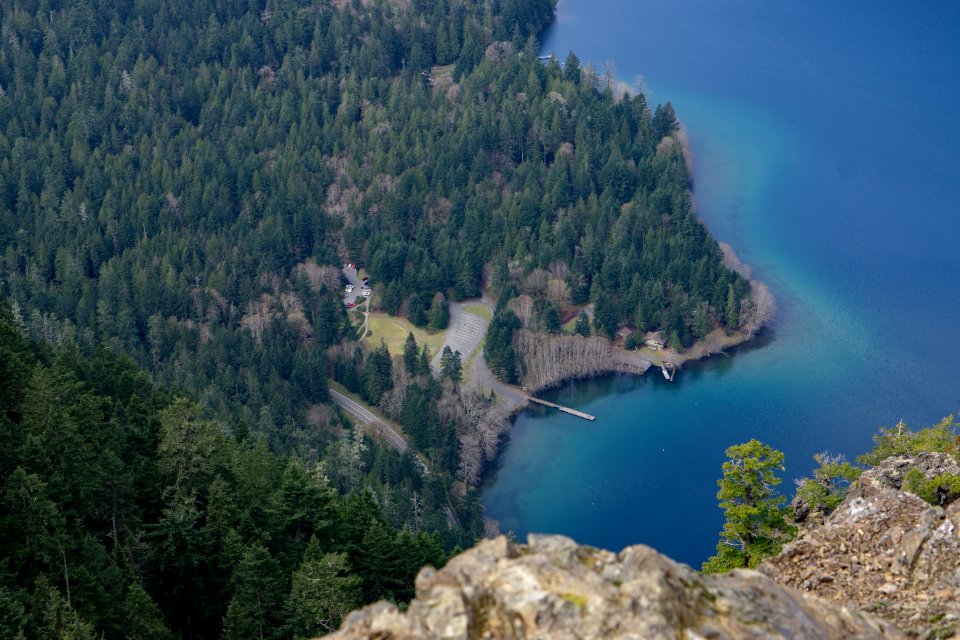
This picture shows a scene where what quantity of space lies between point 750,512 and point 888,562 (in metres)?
11.0

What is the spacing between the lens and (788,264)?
146250 mm

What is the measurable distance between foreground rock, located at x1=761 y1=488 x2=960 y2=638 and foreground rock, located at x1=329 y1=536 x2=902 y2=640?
5066mm

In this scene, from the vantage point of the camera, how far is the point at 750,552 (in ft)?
157

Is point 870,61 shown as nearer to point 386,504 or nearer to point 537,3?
point 537,3

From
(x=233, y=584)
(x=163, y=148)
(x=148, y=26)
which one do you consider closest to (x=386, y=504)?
(x=233, y=584)

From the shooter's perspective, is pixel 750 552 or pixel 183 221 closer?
pixel 750 552

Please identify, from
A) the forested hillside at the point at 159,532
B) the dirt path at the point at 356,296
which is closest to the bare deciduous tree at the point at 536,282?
the dirt path at the point at 356,296

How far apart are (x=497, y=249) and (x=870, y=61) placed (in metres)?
73.0

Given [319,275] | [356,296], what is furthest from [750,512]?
[319,275]

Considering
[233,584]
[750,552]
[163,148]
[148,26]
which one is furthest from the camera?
[148,26]

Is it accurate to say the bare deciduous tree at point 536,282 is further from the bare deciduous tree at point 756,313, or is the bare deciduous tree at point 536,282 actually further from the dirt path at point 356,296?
the bare deciduous tree at point 756,313

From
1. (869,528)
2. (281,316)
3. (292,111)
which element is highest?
A: (292,111)

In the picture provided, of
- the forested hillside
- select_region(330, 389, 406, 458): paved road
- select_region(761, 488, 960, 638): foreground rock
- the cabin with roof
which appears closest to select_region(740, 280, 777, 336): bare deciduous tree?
the cabin with roof

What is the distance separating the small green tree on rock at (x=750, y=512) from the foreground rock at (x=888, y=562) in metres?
6.20
